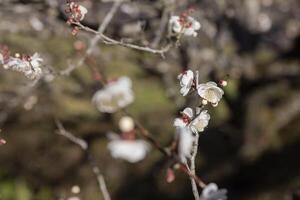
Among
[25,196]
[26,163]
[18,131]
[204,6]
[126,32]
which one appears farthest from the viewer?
[18,131]

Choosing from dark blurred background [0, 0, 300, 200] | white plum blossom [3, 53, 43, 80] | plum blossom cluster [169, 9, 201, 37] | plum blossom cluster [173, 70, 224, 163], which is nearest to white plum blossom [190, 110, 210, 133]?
plum blossom cluster [173, 70, 224, 163]

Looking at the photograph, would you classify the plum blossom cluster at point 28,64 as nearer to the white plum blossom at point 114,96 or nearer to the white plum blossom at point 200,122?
the white plum blossom at point 114,96

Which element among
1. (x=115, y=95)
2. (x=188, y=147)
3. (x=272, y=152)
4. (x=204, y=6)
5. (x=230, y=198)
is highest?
(x=204, y=6)

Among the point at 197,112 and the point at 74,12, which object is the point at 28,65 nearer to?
the point at 74,12

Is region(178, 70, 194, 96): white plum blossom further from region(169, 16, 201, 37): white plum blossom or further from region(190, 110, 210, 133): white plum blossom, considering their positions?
region(169, 16, 201, 37): white plum blossom

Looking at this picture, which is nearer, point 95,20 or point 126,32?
point 126,32

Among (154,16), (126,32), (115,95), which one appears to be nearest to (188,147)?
(115,95)

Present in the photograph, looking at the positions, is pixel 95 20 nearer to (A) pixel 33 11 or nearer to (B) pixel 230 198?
(A) pixel 33 11
